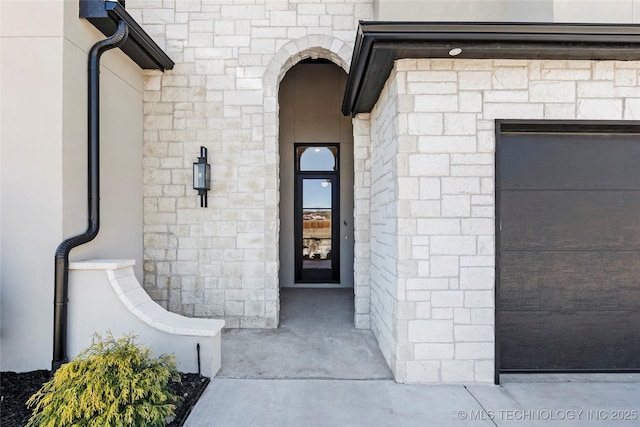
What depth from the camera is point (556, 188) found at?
3117 millimetres

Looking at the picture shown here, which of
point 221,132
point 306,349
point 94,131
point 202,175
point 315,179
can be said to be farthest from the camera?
point 315,179

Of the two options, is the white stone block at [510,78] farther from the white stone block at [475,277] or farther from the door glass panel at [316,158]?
the door glass panel at [316,158]

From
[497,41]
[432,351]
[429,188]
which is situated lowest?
[432,351]

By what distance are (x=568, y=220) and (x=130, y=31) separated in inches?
192

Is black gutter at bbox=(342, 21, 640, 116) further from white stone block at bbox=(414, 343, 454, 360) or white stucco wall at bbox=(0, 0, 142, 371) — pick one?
white stucco wall at bbox=(0, 0, 142, 371)

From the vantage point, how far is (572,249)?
3.11 meters

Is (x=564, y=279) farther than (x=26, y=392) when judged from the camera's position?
Yes

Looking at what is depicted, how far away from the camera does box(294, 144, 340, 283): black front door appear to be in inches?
265

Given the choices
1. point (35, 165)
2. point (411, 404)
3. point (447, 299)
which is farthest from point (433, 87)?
point (35, 165)

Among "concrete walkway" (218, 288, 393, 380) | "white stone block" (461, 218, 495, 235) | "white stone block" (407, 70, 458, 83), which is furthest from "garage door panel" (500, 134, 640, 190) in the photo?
"concrete walkway" (218, 288, 393, 380)

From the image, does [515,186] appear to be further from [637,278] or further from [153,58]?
[153,58]

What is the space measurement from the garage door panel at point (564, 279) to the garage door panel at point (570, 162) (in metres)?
0.66

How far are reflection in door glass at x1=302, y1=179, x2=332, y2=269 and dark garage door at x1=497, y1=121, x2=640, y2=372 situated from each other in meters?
4.00

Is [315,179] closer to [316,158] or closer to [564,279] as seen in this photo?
[316,158]
